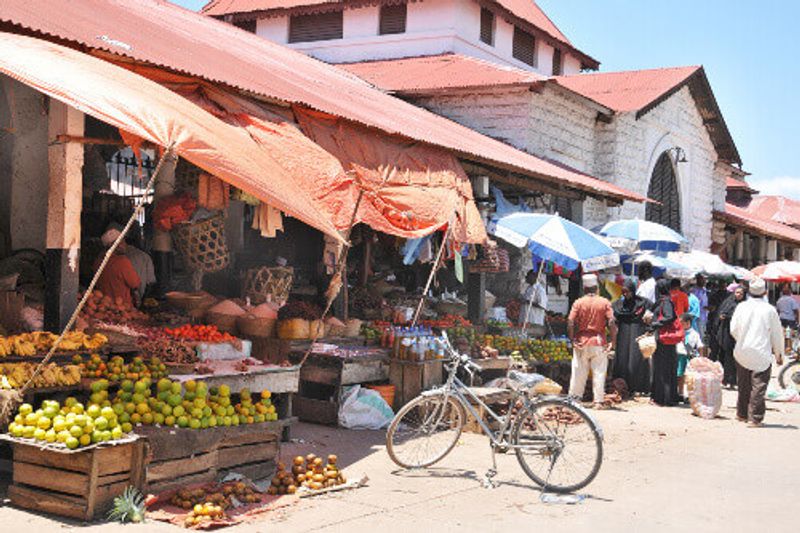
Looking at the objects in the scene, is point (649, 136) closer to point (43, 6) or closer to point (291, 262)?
point (291, 262)

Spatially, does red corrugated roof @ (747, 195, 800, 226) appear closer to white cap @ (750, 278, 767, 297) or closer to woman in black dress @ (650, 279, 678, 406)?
woman in black dress @ (650, 279, 678, 406)

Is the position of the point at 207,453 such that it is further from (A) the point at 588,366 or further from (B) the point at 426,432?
(A) the point at 588,366

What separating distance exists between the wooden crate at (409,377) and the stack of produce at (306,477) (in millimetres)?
3523

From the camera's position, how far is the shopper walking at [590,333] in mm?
12445

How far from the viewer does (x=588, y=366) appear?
505 inches

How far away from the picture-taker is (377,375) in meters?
11.1

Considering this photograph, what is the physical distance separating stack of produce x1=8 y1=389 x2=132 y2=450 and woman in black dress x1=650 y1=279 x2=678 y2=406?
8920 millimetres

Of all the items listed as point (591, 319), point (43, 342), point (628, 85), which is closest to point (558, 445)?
point (43, 342)

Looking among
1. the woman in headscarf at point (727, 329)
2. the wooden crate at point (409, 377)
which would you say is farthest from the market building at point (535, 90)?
the wooden crate at point (409, 377)

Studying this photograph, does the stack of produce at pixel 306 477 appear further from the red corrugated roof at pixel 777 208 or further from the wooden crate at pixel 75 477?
the red corrugated roof at pixel 777 208

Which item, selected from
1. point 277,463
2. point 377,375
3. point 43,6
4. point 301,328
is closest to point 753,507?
point 277,463

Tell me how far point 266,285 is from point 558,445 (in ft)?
18.4

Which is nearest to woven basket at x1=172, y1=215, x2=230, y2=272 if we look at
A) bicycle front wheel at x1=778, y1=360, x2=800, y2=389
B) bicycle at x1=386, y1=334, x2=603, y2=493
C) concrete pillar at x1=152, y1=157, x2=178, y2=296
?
concrete pillar at x1=152, y1=157, x2=178, y2=296

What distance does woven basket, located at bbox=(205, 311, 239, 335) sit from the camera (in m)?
11.1
